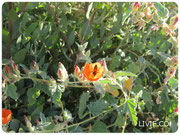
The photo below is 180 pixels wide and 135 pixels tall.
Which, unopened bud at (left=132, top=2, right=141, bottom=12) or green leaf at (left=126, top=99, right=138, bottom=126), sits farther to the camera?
unopened bud at (left=132, top=2, right=141, bottom=12)

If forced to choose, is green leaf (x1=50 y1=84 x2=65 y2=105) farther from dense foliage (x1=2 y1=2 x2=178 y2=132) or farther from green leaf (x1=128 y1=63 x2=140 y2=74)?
green leaf (x1=128 y1=63 x2=140 y2=74)

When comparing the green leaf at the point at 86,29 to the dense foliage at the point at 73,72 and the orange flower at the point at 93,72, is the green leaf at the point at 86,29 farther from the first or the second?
the orange flower at the point at 93,72

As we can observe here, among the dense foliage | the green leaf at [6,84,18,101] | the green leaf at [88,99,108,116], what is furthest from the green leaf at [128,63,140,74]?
the green leaf at [6,84,18,101]

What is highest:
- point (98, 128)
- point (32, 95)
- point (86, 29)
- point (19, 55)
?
point (86, 29)

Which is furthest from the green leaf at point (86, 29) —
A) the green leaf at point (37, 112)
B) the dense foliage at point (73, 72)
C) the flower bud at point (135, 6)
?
the green leaf at point (37, 112)

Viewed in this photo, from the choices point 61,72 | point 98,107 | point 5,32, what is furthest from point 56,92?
point 5,32

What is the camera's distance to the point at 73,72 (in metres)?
0.99

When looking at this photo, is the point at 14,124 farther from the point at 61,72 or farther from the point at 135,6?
the point at 135,6

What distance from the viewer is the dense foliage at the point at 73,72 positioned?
0.77 meters

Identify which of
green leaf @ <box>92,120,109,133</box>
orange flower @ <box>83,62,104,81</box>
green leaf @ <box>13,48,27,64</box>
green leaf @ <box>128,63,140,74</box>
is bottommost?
green leaf @ <box>92,120,109,133</box>

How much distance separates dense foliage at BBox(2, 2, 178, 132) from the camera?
77cm

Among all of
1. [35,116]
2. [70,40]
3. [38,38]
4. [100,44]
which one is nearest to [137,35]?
[100,44]

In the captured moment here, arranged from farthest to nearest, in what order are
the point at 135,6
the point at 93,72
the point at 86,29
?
the point at 86,29, the point at 135,6, the point at 93,72

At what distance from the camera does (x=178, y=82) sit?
0.90 metres
